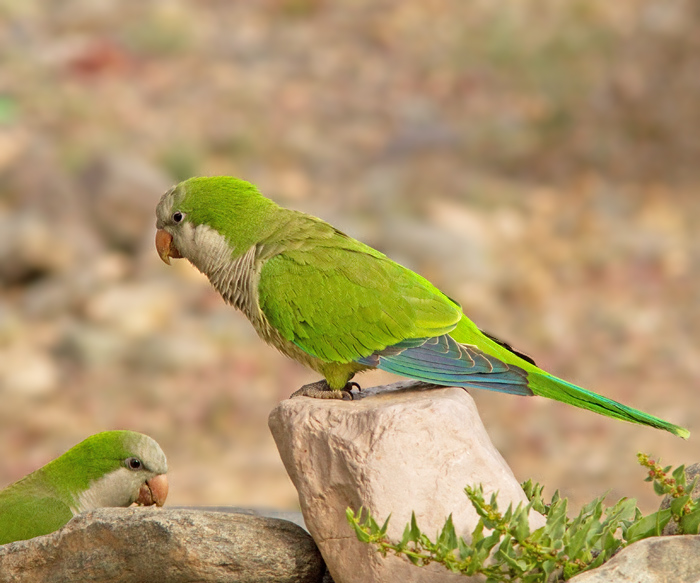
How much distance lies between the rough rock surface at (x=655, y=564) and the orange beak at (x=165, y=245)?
8.07ft

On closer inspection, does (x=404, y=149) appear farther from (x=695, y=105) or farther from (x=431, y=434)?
(x=431, y=434)

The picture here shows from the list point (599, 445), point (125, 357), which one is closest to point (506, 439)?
point (599, 445)

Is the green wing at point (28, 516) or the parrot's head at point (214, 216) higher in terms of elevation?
the parrot's head at point (214, 216)

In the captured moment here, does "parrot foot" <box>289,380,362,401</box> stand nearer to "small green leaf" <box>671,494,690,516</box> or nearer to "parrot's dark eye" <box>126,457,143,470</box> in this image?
"parrot's dark eye" <box>126,457,143,470</box>

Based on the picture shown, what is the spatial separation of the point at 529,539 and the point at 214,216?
206 centimetres

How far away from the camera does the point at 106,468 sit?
4684 millimetres

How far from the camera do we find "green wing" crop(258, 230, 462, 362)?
4090mm

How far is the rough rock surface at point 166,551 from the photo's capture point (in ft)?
12.3

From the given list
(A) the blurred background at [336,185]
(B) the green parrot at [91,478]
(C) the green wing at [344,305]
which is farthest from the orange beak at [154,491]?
(A) the blurred background at [336,185]

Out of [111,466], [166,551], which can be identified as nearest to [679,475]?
[166,551]

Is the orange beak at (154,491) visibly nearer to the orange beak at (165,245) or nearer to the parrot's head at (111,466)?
the parrot's head at (111,466)

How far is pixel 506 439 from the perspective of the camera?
9.10 metres

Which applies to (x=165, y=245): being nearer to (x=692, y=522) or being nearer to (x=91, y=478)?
(x=91, y=478)

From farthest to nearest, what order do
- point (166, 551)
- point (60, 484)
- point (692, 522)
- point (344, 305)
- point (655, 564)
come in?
point (60, 484) < point (344, 305) < point (166, 551) < point (692, 522) < point (655, 564)
